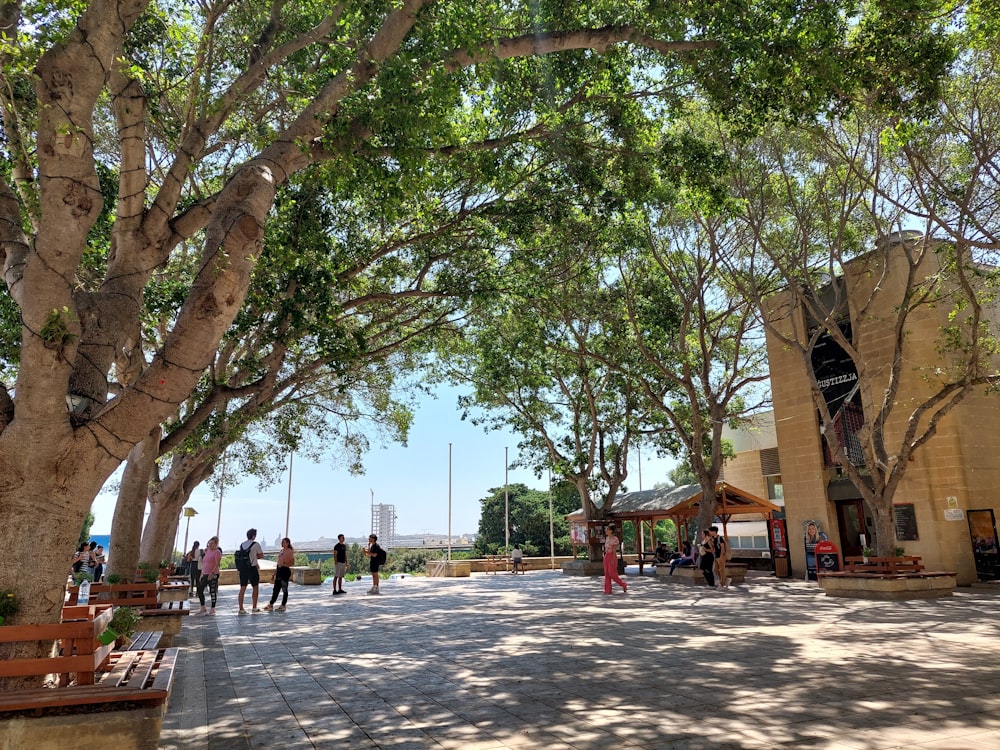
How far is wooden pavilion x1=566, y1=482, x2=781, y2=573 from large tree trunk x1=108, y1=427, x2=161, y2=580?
15576mm

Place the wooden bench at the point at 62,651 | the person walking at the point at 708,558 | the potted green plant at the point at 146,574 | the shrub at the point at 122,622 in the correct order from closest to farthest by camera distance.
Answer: the wooden bench at the point at 62,651, the shrub at the point at 122,622, the potted green plant at the point at 146,574, the person walking at the point at 708,558

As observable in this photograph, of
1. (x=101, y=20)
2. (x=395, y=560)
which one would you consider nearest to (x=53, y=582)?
(x=101, y=20)

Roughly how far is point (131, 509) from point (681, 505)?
1680 centimetres

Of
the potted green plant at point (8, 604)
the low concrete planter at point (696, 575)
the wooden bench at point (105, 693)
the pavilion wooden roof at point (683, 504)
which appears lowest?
the low concrete planter at point (696, 575)

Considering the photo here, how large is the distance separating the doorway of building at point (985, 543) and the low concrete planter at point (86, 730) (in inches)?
753

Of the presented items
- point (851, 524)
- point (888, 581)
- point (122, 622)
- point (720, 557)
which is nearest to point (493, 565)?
point (720, 557)

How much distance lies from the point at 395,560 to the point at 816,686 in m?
49.9

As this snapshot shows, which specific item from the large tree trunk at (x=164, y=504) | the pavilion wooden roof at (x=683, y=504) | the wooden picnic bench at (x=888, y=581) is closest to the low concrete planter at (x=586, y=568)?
the pavilion wooden roof at (x=683, y=504)

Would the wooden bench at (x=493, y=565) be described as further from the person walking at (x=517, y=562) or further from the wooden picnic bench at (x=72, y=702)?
the wooden picnic bench at (x=72, y=702)

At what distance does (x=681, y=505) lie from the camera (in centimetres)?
2270

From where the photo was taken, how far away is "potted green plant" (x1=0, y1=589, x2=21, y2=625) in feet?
14.9

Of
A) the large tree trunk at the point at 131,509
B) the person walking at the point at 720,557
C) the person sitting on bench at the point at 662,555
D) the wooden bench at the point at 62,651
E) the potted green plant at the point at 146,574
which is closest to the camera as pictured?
the wooden bench at the point at 62,651

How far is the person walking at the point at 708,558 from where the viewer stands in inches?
696

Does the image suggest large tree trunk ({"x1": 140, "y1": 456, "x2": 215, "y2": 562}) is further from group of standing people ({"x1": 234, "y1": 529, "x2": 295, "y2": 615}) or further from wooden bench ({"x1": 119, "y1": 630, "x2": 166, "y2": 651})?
wooden bench ({"x1": 119, "y1": 630, "x2": 166, "y2": 651})
